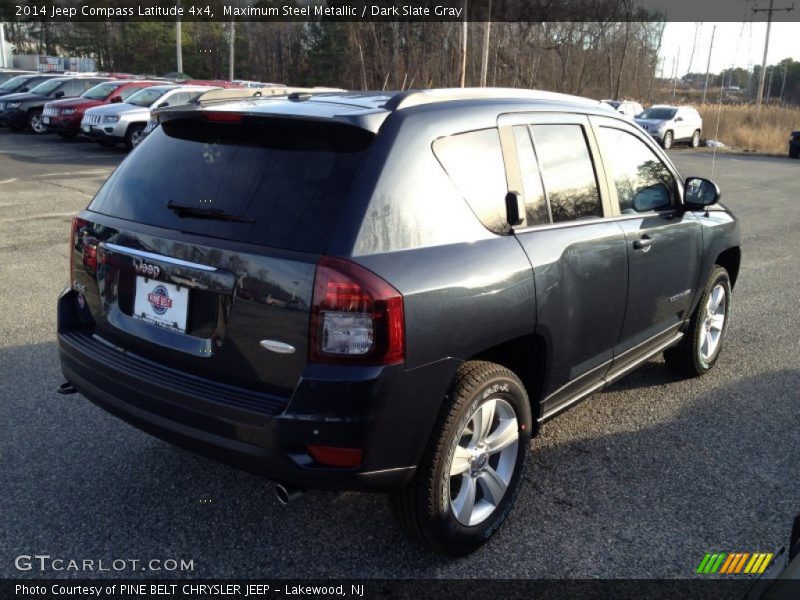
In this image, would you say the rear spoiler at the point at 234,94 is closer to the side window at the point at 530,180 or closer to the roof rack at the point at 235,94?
the roof rack at the point at 235,94

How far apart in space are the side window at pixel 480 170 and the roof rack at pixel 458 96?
19cm

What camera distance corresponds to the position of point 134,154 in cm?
329

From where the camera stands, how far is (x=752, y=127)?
119 feet

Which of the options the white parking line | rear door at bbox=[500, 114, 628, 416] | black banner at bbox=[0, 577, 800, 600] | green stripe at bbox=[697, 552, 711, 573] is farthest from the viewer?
the white parking line

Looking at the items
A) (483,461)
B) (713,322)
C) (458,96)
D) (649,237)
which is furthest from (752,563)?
(713,322)

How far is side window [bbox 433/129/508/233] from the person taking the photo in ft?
9.52

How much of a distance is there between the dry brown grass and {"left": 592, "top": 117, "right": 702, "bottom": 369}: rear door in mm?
28579

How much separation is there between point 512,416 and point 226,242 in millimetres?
1418

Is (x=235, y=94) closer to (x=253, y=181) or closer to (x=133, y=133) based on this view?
(x=253, y=181)

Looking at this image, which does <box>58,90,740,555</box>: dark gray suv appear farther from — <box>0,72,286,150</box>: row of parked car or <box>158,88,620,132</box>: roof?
<box>0,72,286,150</box>: row of parked car

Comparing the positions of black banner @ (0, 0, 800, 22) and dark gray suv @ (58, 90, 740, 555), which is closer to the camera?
dark gray suv @ (58, 90, 740, 555)

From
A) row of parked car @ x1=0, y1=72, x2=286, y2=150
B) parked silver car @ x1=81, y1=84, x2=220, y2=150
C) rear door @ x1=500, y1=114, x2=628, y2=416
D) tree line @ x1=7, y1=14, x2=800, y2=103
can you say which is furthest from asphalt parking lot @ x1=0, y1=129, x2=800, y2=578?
tree line @ x1=7, y1=14, x2=800, y2=103

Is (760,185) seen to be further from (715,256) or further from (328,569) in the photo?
(328,569)

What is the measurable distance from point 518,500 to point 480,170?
1581 mm
